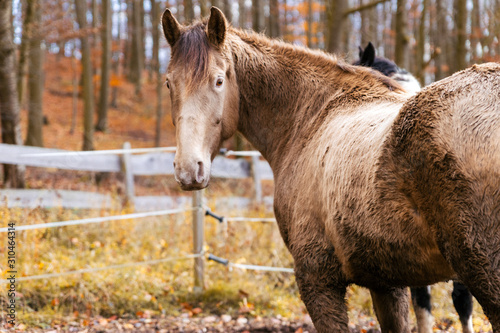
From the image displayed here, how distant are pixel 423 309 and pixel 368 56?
2316 mm

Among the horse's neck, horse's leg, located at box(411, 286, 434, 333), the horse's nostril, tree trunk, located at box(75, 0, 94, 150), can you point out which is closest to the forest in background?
tree trunk, located at box(75, 0, 94, 150)

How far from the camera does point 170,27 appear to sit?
9.00 ft

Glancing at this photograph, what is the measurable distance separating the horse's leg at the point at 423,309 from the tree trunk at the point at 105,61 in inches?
498

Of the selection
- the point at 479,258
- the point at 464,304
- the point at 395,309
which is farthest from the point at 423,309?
the point at 479,258

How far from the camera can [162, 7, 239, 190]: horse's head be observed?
7.66 ft

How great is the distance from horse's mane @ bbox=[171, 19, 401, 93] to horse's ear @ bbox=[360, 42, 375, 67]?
976 millimetres

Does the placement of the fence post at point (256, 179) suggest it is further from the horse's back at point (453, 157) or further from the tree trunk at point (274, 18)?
the tree trunk at point (274, 18)

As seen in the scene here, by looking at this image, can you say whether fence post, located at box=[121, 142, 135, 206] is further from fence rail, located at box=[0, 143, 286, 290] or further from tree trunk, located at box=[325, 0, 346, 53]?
tree trunk, located at box=[325, 0, 346, 53]

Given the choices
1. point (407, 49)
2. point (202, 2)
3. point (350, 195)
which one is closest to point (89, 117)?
point (202, 2)

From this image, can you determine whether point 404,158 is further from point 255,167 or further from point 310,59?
point 255,167

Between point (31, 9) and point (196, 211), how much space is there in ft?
23.4

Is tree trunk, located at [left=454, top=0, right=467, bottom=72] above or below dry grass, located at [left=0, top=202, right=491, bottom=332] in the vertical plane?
above

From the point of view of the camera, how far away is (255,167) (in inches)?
315

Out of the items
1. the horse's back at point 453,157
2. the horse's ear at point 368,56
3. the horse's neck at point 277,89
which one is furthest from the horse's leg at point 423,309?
the horse's back at point 453,157
